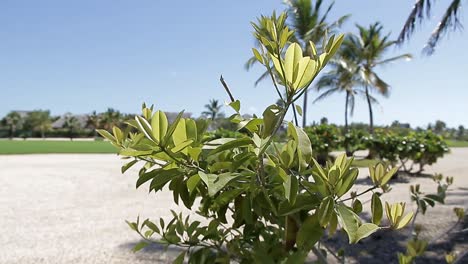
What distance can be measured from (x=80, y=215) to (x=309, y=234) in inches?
204

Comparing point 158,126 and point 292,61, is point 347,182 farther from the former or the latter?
point 158,126

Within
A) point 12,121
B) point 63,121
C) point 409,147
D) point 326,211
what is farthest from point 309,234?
point 63,121

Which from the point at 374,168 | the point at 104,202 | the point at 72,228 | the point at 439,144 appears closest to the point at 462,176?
the point at 439,144

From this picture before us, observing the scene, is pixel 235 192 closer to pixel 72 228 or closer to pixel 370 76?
pixel 72 228

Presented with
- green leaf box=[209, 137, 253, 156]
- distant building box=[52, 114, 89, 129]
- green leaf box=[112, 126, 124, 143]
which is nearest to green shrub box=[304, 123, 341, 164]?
green leaf box=[112, 126, 124, 143]

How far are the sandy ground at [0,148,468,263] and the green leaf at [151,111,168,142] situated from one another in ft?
9.83

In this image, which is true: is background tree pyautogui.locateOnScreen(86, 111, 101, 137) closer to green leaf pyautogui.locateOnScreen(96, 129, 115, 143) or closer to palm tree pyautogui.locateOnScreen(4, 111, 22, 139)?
palm tree pyautogui.locateOnScreen(4, 111, 22, 139)

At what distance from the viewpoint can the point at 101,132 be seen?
86cm

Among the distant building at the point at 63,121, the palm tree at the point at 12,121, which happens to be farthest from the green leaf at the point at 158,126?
the distant building at the point at 63,121

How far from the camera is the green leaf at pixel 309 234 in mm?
614

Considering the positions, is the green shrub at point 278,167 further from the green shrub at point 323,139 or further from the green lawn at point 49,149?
the green lawn at point 49,149

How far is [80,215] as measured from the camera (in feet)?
16.7

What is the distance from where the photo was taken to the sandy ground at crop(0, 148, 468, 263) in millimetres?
3459

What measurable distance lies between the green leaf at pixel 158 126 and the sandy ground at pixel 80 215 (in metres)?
3.00
